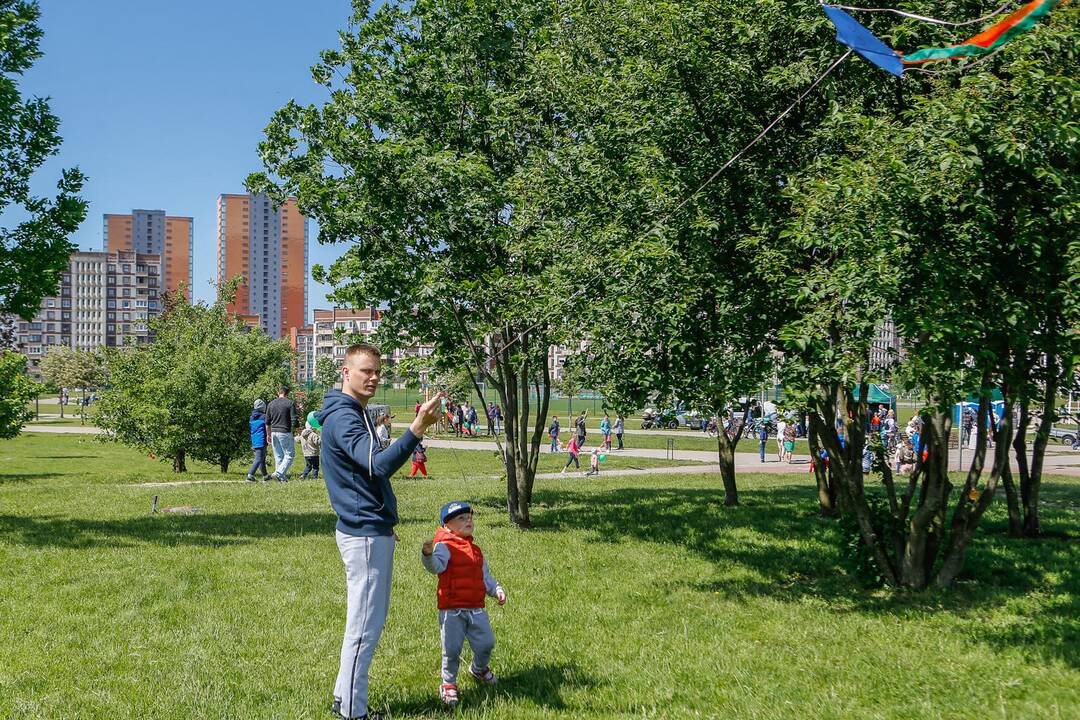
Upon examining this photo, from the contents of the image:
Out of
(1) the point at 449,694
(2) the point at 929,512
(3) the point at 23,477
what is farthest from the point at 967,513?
(3) the point at 23,477

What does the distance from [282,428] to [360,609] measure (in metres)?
14.1

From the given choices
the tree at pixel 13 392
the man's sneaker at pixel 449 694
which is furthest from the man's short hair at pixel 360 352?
the tree at pixel 13 392

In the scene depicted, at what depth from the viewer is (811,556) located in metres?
10.4

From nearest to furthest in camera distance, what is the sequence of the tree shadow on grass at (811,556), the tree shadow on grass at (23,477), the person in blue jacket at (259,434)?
the tree shadow on grass at (811,556)
the person in blue jacket at (259,434)
the tree shadow on grass at (23,477)

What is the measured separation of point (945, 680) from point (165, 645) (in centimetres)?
532

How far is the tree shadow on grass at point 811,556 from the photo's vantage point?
7777mm

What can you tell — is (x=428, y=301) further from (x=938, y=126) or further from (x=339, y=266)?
(x=938, y=126)

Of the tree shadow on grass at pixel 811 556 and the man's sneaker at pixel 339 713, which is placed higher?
the man's sneaker at pixel 339 713

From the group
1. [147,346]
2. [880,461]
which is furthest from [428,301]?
[147,346]

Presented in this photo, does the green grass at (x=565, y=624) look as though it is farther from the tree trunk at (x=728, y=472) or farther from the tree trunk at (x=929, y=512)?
the tree trunk at (x=728, y=472)

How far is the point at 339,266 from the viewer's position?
12016 millimetres

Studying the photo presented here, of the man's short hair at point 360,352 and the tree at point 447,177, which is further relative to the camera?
the tree at point 447,177

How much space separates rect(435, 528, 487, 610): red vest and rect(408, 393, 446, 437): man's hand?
1380 millimetres

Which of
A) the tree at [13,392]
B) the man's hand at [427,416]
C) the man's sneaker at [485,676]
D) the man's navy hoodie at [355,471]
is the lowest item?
the man's sneaker at [485,676]
